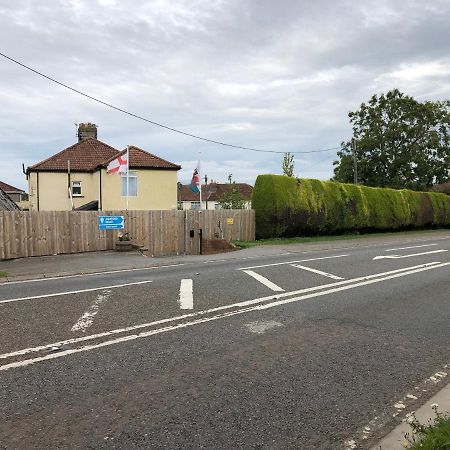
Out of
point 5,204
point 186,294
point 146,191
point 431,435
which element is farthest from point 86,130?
point 431,435

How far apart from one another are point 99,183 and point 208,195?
2050 inches

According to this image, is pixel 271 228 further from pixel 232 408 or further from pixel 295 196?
pixel 232 408

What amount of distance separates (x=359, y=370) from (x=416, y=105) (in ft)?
164

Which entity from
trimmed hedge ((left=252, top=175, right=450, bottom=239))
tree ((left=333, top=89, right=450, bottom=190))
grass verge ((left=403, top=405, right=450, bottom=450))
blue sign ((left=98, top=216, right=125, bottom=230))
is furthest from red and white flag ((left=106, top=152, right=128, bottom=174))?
tree ((left=333, top=89, right=450, bottom=190))

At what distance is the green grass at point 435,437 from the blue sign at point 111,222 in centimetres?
1609

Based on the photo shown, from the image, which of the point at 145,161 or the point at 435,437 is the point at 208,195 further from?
the point at 435,437

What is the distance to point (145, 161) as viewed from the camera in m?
29.9

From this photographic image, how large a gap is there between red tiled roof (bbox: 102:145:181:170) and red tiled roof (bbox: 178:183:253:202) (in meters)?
43.3

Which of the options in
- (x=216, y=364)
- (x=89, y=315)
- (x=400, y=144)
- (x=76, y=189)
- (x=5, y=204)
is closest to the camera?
(x=216, y=364)

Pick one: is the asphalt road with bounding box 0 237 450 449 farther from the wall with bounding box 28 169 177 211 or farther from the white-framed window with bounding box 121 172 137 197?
the white-framed window with bounding box 121 172 137 197

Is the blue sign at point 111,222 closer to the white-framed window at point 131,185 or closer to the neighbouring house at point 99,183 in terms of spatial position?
the neighbouring house at point 99,183

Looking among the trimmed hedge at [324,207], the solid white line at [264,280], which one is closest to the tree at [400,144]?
the trimmed hedge at [324,207]

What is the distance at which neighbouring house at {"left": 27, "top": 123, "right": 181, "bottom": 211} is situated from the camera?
2920 centimetres

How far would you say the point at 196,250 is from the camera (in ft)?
71.1
